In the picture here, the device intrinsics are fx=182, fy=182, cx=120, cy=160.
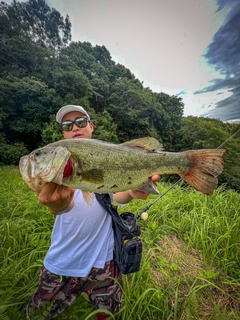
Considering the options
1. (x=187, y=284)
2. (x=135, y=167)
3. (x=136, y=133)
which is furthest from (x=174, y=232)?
(x=136, y=133)

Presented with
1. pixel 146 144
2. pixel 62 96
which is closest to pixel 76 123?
pixel 146 144

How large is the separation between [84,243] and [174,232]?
2.38 m

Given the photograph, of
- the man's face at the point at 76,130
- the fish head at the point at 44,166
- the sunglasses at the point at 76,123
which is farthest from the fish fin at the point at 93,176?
the sunglasses at the point at 76,123

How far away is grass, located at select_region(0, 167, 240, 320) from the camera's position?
1.90 m

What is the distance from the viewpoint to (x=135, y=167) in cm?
134

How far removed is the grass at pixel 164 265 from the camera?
1900 mm

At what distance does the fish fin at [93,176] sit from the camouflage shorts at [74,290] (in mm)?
896

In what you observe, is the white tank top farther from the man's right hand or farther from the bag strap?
the man's right hand

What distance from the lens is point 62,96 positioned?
17.2m

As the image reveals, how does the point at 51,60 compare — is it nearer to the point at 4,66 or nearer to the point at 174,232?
the point at 4,66

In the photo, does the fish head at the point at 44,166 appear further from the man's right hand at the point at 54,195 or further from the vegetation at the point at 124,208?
the vegetation at the point at 124,208

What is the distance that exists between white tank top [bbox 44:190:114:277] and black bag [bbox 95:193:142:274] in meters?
0.10

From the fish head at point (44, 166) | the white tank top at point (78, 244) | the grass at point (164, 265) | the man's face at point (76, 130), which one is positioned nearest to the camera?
the fish head at point (44, 166)

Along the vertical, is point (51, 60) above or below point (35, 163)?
above
